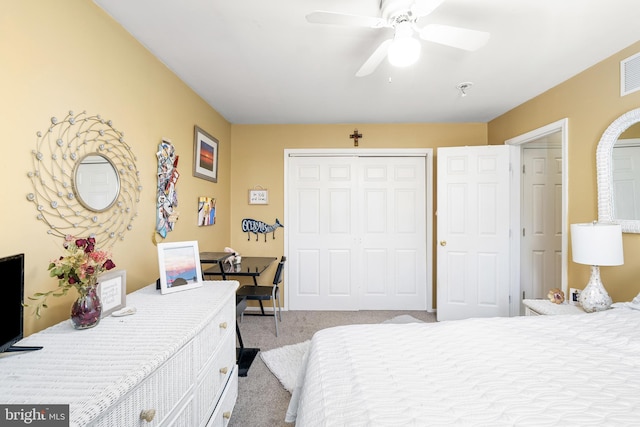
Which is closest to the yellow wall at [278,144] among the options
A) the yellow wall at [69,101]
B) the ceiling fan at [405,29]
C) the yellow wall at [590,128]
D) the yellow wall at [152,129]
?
the yellow wall at [152,129]

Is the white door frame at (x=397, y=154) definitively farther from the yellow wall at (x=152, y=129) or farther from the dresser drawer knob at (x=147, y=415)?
the dresser drawer knob at (x=147, y=415)

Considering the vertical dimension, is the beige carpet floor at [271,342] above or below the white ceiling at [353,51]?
below

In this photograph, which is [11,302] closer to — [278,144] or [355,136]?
[278,144]

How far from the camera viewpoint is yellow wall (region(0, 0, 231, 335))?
42.1 inches

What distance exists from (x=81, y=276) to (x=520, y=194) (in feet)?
13.0

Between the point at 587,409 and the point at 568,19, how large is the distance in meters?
2.06

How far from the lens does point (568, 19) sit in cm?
160

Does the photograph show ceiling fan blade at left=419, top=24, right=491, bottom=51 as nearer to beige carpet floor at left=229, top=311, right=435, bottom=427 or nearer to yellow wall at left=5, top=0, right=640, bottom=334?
yellow wall at left=5, top=0, right=640, bottom=334

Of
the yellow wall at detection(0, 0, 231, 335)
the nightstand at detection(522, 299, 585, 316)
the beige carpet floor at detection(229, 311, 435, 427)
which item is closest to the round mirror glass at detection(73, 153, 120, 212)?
the yellow wall at detection(0, 0, 231, 335)

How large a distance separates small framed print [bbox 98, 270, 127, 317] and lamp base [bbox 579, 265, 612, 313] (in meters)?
2.91

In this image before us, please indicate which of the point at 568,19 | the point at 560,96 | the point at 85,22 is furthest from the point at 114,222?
the point at 560,96

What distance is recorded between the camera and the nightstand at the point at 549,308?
6.37ft

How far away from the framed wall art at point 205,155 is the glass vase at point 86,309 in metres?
1.63

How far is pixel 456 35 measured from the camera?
4.41ft
